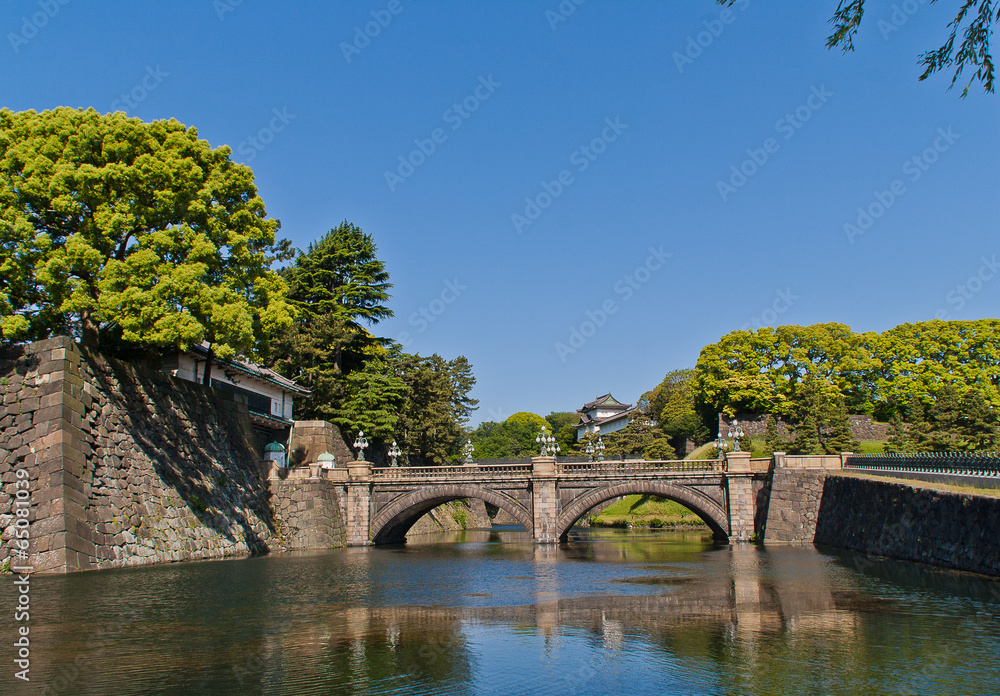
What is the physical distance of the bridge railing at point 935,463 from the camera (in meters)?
25.6

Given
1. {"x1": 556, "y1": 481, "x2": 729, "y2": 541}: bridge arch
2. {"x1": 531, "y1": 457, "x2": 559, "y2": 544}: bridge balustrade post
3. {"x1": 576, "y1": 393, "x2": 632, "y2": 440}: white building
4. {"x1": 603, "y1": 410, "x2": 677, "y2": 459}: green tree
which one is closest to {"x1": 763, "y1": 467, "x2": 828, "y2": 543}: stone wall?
{"x1": 556, "y1": 481, "x2": 729, "y2": 541}: bridge arch

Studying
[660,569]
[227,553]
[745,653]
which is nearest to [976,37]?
[745,653]

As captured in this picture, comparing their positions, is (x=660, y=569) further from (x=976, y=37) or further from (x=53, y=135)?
(x=53, y=135)

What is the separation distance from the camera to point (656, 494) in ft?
134

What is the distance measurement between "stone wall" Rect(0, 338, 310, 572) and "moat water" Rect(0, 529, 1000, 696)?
177 centimetres

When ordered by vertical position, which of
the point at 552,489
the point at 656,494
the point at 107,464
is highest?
the point at 107,464

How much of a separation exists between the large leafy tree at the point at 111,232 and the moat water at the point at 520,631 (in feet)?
31.2

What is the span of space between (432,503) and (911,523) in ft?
89.0

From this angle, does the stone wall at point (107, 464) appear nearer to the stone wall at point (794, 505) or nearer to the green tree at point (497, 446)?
the stone wall at point (794, 505)

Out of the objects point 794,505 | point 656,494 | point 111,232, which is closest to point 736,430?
point 656,494

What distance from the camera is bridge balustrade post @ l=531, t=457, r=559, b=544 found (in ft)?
139

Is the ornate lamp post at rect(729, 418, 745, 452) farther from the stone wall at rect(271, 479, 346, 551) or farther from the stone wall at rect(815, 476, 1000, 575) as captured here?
the stone wall at rect(271, 479, 346, 551)

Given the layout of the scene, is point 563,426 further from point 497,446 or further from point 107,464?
point 107,464

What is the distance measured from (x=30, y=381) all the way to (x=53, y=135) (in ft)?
30.6
